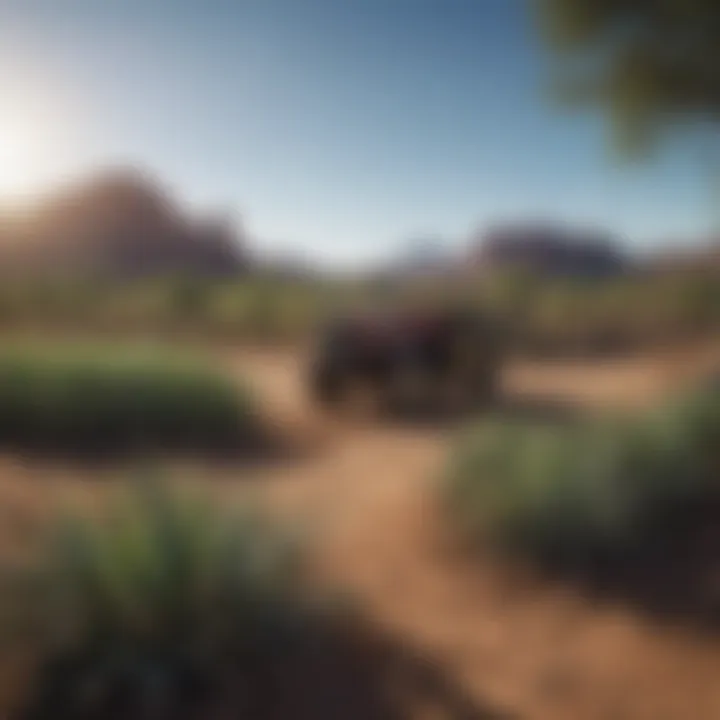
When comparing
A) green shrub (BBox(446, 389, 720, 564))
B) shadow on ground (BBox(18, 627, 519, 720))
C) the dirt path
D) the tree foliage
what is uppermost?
the tree foliage

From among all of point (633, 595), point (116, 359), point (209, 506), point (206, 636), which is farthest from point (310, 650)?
point (116, 359)

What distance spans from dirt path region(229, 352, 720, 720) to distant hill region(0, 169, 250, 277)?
2.75ft

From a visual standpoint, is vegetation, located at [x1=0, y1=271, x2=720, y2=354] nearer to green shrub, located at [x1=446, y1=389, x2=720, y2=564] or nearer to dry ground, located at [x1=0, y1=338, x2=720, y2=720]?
dry ground, located at [x1=0, y1=338, x2=720, y2=720]

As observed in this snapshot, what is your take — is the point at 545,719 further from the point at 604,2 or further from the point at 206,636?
the point at 604,2

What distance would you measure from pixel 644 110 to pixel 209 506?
9.85ft

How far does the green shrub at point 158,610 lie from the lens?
1.99 metres

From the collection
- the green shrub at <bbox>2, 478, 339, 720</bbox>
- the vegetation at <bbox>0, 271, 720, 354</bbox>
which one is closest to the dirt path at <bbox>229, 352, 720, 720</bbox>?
the vegetation at <bbox>0, 271, 720, 354</bbox>

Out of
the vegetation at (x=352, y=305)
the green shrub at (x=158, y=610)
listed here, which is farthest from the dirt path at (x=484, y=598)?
the green shrub at (x=158, y=610)

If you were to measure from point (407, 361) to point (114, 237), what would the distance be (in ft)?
6.76

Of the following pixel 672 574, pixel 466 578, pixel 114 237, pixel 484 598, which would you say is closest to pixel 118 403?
pixel 114 237

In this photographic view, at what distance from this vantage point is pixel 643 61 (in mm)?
3979

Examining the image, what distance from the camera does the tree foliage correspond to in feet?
12.5

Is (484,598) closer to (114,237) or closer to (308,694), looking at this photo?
(308,694)

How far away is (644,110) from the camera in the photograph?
160 inches
